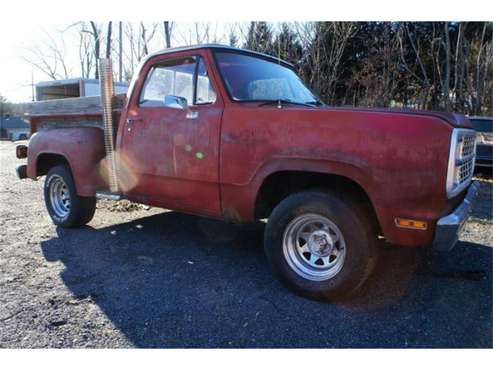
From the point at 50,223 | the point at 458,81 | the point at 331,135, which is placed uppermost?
the point at 458,81

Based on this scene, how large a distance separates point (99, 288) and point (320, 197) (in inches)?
83.5

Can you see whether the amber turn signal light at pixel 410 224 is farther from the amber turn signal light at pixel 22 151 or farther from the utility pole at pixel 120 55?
the utility pole at pixel 120 55

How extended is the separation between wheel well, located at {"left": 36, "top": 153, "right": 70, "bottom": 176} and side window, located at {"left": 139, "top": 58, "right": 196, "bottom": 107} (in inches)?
71.9

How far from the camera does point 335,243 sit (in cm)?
314

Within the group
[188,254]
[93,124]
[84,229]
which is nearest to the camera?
[188,254]

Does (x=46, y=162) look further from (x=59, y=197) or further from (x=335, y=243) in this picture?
(x=335, y=243)

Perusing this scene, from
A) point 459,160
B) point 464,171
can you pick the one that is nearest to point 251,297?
point 459,160

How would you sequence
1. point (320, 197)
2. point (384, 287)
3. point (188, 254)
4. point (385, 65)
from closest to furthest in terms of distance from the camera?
point (320, 197) < point (384, 287) < point (188, 254) < point (385, 65)

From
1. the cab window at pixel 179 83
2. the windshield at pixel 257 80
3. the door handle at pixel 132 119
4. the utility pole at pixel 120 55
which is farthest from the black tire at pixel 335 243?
the utility pole at pixel 120 55

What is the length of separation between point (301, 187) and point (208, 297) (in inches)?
50.4

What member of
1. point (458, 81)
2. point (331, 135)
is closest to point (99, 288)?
→ point (331, 135)

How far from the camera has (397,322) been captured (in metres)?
2.79

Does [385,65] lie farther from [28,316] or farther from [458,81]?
[28,316]

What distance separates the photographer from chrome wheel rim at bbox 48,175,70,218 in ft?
17.2
